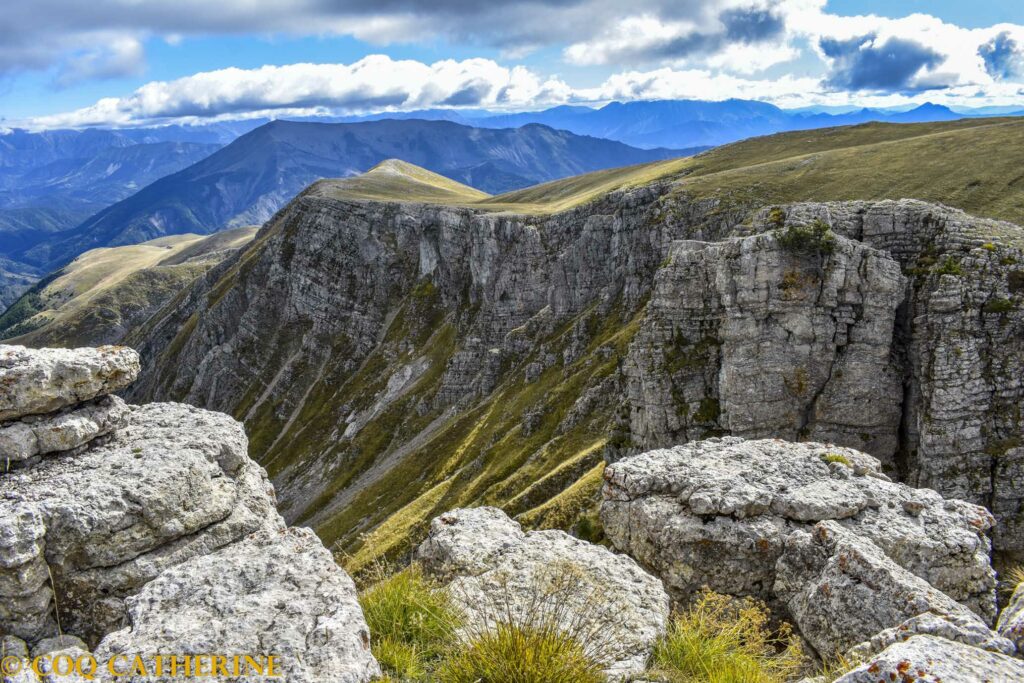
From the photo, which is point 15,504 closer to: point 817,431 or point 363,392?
point 817,431

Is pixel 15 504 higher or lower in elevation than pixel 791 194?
lower

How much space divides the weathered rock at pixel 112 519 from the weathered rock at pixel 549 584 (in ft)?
17.5

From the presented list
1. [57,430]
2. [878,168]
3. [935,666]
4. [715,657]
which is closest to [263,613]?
[715,657]

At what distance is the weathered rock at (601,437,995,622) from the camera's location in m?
16.4

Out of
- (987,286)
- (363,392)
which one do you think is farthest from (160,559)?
(363,392)

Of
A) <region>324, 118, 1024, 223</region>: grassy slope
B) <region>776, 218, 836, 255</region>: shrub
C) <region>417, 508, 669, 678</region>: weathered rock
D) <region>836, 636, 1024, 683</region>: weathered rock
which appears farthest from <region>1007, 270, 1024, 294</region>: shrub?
<region>836, 636, 1024, 683</region>: weathered rock

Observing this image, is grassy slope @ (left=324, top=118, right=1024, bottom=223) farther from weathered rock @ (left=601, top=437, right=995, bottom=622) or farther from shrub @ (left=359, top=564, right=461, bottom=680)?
shrub @ (left=359, top=564, right=461, bottom=680)

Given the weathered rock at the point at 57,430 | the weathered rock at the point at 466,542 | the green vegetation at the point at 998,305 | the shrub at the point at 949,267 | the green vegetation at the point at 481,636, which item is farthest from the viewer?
the shrub at the point at 949,267

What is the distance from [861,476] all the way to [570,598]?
11484 millimetres

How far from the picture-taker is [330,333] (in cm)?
18088

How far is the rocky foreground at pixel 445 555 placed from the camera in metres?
10.7

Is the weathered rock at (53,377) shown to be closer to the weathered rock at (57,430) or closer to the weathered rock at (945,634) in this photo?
the weathered rock at (57,430)

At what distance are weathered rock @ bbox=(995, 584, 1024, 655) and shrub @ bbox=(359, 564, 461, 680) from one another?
9909 millimetres

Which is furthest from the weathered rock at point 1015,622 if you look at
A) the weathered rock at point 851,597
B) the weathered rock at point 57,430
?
the weathered rock at point 57,430
